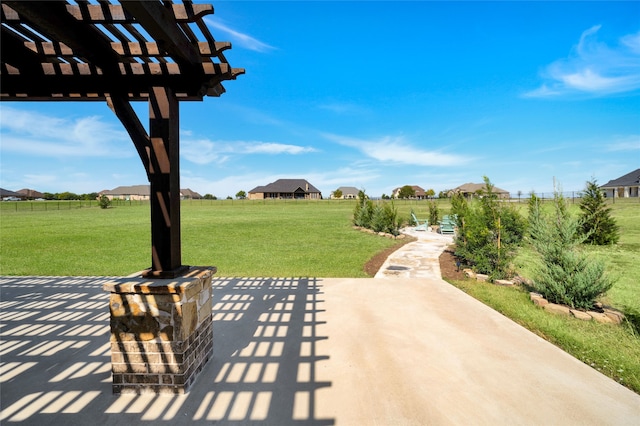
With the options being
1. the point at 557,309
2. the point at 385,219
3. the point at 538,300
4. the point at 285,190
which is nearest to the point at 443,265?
the point at 538,300

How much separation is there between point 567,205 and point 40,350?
817cm

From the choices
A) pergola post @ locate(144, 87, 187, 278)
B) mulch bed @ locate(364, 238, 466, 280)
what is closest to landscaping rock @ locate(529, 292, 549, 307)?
mulch bed @ locate(364, 238, 466, 280)

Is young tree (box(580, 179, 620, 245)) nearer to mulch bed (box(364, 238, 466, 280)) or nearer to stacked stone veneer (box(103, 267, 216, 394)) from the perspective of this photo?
mulch bed (box(364, 238, 466, 280))

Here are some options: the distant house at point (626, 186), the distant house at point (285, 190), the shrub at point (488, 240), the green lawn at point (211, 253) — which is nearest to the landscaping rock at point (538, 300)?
the shrub at point (488, 240)

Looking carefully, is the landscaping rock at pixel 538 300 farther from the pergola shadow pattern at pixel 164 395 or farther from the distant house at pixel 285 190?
the distant house at pixel 285 190

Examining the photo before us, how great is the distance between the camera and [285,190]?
69.4 m

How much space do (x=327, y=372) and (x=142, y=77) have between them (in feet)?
11.7

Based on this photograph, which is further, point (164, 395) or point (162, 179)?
point (162, 179)

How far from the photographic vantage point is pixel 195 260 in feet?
30.8

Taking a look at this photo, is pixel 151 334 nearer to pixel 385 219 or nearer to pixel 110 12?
pixel 110 12

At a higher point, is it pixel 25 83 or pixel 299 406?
pixel 25 83

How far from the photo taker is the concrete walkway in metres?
2.39

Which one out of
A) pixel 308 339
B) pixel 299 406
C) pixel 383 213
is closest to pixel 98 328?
pixel 308 339

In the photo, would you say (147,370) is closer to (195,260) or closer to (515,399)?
(515,399)
